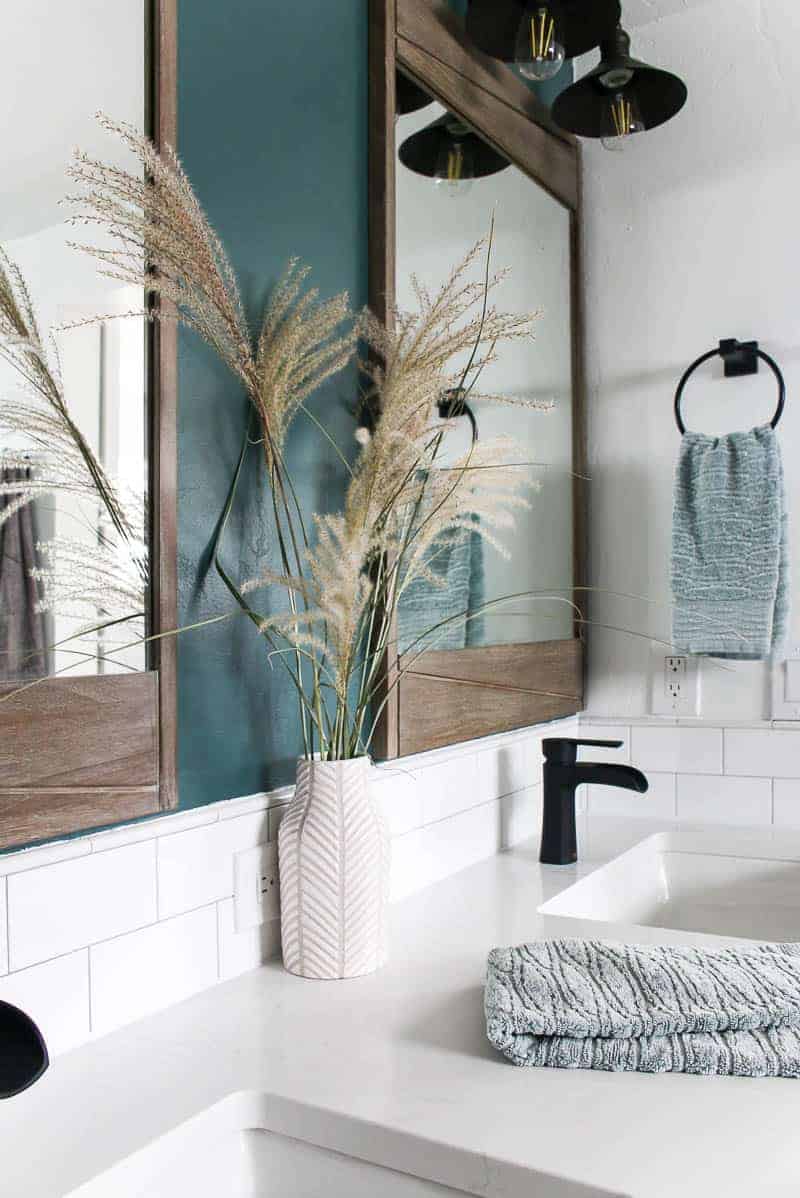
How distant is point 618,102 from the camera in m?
1.83

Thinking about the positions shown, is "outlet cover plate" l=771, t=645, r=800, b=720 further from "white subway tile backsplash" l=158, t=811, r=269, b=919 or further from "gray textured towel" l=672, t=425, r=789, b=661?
"white subway tile backsplash" l=158, t=811, r=269, b=919

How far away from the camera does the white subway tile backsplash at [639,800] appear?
2.12m

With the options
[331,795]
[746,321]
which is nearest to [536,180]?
[746,321]

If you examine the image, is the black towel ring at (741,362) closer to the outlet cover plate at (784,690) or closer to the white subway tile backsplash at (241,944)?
the outlet cover plate at (784,690)

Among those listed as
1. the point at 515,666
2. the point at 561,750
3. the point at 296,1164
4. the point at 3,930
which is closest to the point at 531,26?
the point at 515,666

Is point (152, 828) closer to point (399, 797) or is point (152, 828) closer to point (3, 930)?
point (3, 930)

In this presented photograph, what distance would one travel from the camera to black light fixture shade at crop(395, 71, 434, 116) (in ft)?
5.13

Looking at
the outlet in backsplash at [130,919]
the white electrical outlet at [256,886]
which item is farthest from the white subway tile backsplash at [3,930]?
the white electrical outlet at [256,886]

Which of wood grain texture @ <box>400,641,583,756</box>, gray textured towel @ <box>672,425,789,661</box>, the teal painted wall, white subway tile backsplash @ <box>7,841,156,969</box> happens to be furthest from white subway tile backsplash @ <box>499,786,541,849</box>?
white subway tile backsplash @ <box>7,841,156,969</box>

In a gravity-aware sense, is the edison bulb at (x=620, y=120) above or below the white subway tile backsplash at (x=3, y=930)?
above

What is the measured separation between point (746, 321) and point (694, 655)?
67 cm

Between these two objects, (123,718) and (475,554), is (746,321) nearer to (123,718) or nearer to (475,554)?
(475,554)

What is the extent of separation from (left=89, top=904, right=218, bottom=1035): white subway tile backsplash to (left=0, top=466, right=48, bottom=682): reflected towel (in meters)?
0.30

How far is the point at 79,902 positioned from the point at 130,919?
78mm
